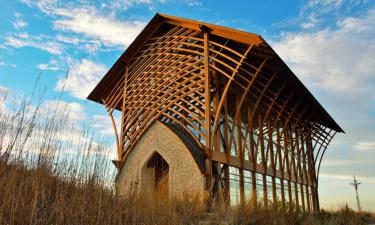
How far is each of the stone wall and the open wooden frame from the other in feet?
1.15

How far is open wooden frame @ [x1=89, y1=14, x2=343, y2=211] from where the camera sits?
11.5 metres

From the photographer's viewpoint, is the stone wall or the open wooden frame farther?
the open wooden frame

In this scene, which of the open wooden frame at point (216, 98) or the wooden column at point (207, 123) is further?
the open wooden frame at point (216, 98)

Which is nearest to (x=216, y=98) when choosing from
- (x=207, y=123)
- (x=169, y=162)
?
(x=207, y=123)

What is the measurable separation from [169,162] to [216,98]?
2.94 m

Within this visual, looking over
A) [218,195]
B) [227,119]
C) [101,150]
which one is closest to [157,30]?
[227,119]

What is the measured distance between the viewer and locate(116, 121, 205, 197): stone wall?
1108 centimetres

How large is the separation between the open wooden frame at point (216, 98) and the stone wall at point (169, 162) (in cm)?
→ 35

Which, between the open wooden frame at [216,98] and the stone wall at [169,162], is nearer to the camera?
the stone wall at [169,162]

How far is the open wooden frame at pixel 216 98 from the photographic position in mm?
11484

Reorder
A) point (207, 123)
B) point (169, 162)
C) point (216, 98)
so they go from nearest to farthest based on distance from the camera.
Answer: point (207, 123) → point (169, 162) → point (216, 98)

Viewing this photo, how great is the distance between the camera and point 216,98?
12.7 metres

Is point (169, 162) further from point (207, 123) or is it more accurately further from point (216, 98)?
point (216, 98)

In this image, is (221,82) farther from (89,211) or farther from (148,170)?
(89,211)
